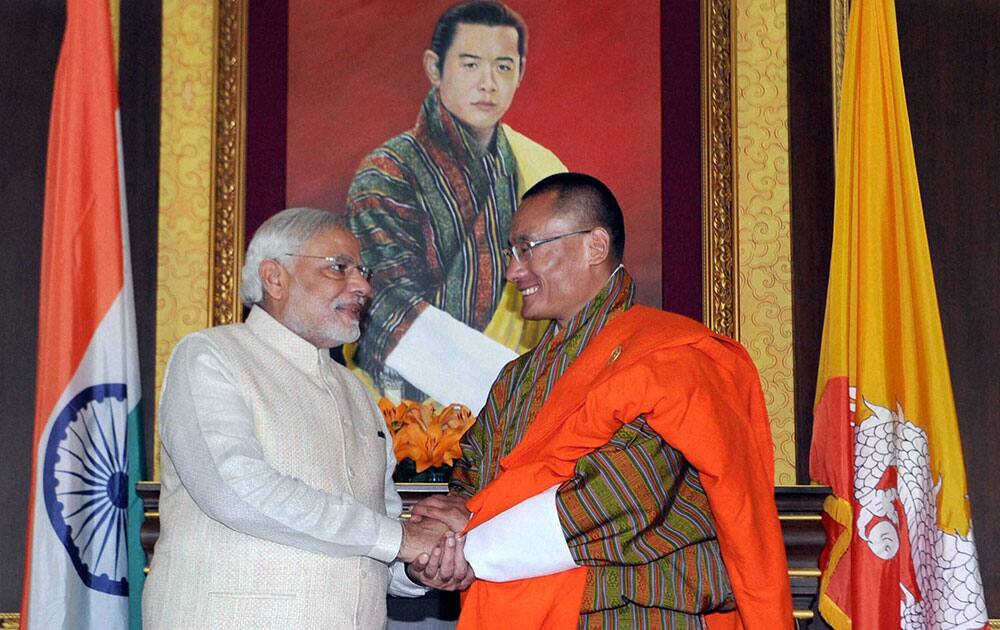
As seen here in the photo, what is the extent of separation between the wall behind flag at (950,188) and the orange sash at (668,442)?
1411mm

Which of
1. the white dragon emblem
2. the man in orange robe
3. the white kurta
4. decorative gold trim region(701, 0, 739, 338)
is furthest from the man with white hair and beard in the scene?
decorative gold trim region(701, 0, 739, 338)

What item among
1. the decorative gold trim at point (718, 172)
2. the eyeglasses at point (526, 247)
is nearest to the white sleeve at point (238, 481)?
the eyeglasses at point (526, 247)

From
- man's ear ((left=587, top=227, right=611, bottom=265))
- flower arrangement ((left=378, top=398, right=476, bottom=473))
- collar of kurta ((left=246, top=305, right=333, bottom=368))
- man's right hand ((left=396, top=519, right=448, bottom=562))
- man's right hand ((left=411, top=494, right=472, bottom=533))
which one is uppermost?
man's ear ((left=587, top=227, right=611, bottom=265))

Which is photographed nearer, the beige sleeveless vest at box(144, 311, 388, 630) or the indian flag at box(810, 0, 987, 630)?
the beige sleeveless vest at box(144, 311, 388, 630)

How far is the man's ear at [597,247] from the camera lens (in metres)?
3.03

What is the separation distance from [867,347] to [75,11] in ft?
8.78

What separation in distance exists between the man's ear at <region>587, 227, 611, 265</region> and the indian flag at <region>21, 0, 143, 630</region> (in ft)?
5.11

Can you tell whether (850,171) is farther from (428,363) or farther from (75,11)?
(75,11)

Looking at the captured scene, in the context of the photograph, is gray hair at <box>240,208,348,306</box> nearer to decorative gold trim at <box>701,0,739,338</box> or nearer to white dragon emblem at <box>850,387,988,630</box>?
decorative gold trim at <box>701,0,739,338</box>

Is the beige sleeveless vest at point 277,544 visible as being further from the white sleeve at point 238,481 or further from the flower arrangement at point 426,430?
the flower arrangement at point 426,430

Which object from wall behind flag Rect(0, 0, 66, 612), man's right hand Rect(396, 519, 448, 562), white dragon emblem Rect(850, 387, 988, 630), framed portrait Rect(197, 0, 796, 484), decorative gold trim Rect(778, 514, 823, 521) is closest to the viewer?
man's right hand Rect(396, 519, 448, 562)

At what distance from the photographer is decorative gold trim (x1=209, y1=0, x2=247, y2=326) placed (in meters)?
4.11

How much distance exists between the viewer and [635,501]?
8.52ft

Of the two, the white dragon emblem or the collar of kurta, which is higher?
the collar of kurta
